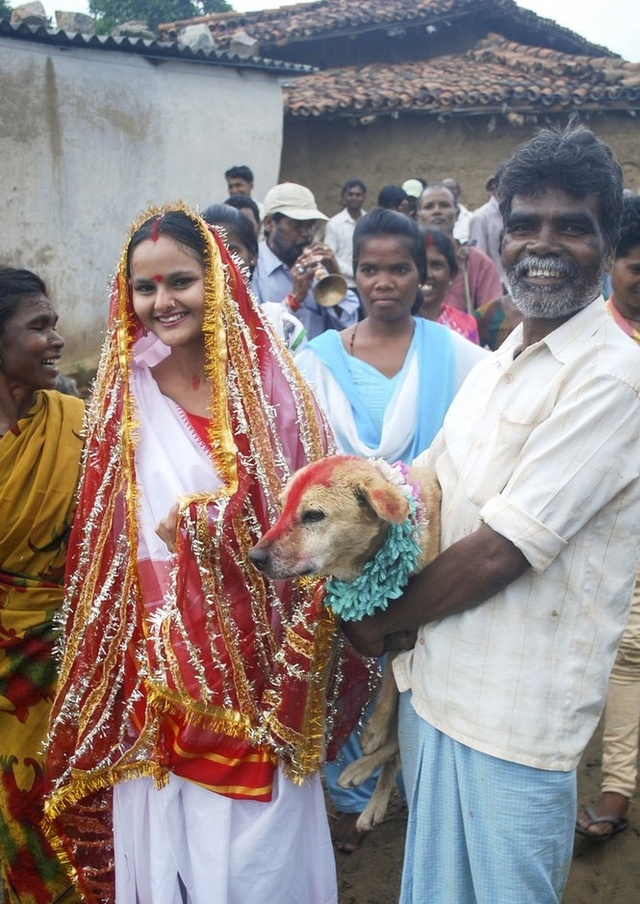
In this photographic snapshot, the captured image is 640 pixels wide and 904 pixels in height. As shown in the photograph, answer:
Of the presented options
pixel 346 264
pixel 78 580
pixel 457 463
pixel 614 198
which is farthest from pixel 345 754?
pixel 346 264

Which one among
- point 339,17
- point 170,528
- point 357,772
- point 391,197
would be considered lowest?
point 357,772

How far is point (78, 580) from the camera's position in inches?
115

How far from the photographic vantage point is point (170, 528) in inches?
101

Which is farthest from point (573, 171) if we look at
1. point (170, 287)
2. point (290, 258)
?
point (290, 258)

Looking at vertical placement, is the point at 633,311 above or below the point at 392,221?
below

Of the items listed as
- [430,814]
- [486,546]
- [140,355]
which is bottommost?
[430,814]

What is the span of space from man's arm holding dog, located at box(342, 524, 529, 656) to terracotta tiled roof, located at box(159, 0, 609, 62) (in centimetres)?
1569

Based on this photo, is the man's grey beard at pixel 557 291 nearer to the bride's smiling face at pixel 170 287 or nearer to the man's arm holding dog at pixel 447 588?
the man's arm holding dog at pixel 447 588

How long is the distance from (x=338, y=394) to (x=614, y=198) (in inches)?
64.7

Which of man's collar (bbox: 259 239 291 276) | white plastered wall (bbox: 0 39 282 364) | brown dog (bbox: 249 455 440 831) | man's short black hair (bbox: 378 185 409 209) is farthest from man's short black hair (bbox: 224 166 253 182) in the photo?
brown dog (bbox: 249 455 440 831)

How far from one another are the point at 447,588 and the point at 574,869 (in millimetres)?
2090

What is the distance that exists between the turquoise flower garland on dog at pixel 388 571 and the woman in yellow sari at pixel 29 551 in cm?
129

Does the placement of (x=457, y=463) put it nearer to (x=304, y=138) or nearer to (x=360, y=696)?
(x=360, y=696)

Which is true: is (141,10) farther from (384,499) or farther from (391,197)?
(384,499)
